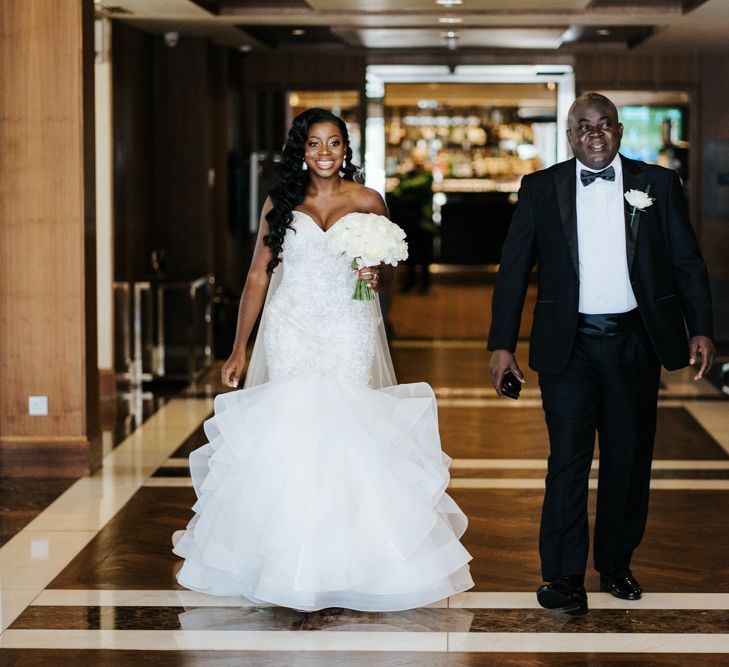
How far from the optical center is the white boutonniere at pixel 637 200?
418cm

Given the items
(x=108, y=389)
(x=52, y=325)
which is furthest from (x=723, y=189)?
(x=52, y=325)

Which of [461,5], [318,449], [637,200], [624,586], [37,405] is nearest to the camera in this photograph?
[637,200]

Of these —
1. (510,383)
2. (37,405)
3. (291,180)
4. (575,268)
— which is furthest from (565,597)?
(37,405)

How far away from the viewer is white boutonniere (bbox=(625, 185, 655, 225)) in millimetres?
4180

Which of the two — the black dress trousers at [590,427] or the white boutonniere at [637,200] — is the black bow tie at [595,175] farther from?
the black dress trousers at [590,427]

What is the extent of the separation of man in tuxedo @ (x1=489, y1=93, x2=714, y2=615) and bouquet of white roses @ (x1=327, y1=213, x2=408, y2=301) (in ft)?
1.32

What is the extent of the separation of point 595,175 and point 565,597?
140cm

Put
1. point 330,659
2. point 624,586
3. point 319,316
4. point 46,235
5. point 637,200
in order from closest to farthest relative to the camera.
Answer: point 330,659
point 637,200
point 624,586
point 319,316
point 46,235

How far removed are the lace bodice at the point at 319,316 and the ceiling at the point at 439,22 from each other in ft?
16.5

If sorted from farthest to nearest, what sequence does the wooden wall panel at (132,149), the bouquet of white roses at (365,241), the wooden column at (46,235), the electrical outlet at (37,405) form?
the wooden wall panel at (132,149) → the electrical outlet at (37,405) → the wooden column at (46,235) → the bouquet of white roses at (365,241)

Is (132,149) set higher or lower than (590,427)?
higher

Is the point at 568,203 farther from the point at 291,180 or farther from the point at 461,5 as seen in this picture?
the point at 461,5

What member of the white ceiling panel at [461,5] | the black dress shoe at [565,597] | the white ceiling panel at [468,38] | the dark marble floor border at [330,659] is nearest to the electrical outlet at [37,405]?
the dark marble floor border at [330,659]

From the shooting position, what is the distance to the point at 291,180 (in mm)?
4711
